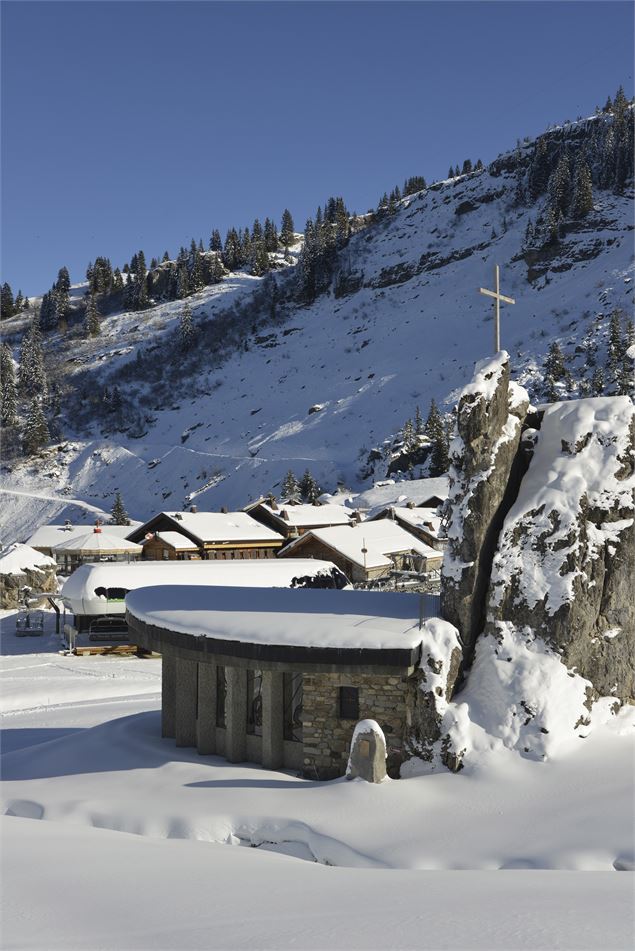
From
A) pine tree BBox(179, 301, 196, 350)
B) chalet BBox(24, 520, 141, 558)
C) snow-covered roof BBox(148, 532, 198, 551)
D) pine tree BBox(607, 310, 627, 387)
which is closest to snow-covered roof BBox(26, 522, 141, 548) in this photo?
chalet BBox(24, 520, 141, 558)

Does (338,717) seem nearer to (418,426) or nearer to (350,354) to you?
(418,426)

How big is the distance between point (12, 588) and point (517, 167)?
397 feet

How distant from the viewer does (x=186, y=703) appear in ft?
52.8

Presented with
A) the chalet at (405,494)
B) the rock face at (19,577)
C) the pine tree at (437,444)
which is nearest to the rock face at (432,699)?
the rock face at (19,577)

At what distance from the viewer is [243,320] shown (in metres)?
131

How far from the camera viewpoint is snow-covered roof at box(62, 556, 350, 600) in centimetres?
3447

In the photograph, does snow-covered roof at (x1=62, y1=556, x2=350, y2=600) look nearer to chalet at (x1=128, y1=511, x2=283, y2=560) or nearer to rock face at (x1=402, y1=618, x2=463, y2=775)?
chalet at (x1=128, y1=511, x2=283, y2=560)

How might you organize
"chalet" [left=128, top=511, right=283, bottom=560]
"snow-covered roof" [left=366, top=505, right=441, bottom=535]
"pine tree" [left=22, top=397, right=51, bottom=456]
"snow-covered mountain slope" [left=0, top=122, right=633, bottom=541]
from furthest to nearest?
"pine tree" [left=22, top=397, right=51, bottom=456], "snow-covered mountain slope" [left=0, top=122, right=633, bottom=541], "snow-covered roof" [left=366, top=505, right=441, bottom=535], "chalet" [left=128, top=511, right=283, bottom=560]

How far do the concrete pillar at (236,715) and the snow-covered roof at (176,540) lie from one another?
36.5 meters

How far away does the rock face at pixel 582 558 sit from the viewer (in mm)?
12898

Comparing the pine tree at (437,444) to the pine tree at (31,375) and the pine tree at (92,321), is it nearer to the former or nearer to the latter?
the pine tree at (31,375)

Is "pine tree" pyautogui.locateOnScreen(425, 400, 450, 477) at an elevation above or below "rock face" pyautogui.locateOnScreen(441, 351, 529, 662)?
above

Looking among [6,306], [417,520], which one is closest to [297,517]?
[417,520]

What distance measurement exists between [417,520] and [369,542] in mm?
9506
